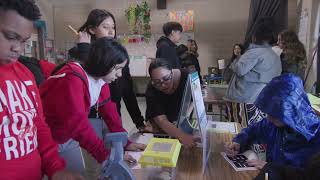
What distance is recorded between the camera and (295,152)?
3.64 feet

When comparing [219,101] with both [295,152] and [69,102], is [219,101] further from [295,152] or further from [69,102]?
[69,102]

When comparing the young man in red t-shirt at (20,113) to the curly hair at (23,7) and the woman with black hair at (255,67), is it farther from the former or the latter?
the woman with black hair at (255,67)

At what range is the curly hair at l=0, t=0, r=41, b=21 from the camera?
0.74 metres

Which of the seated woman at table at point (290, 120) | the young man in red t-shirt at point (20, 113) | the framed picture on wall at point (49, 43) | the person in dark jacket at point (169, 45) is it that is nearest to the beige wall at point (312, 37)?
the person in dark jacket at point (169, 45)

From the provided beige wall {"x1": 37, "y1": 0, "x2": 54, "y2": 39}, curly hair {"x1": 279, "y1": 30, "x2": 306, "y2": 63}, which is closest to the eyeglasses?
curly hair {"x1": 279, "y1": 30, "x2": 306, "y2": 63}

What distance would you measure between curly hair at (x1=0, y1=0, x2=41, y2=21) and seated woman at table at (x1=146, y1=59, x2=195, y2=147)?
86cm

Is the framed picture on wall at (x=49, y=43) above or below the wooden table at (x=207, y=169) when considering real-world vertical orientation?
above

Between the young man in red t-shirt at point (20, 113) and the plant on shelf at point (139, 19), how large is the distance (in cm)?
529

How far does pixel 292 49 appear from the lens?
2.91 meters

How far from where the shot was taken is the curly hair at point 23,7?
2.41ft

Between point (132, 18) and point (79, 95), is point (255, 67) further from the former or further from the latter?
point (132, 18)

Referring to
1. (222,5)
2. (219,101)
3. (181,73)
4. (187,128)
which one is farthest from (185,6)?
(187,128)

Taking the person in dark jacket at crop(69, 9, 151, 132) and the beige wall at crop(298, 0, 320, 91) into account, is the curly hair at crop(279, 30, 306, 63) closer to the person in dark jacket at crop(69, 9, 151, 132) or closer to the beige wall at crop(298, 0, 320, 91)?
the beige wall at crop(298, 0, 320, 91)

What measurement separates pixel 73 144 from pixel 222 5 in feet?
17.8
